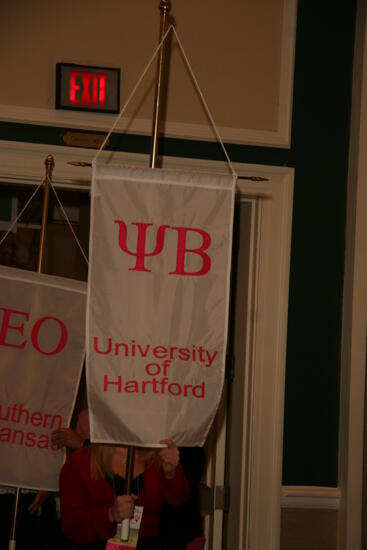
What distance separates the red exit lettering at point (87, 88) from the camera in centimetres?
343

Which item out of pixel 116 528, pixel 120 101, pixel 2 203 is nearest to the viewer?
pixel 116 528

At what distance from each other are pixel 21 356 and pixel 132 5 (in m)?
1.60

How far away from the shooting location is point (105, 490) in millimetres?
2881

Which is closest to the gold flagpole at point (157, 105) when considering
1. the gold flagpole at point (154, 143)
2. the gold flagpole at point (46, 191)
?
the gold flagpole at point (154, 143)

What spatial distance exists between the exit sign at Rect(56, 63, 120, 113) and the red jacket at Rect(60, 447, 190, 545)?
1454 millimetres

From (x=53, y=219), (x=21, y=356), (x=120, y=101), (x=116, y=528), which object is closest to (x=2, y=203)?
(x=53, y=219)

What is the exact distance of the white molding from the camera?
11.6ft

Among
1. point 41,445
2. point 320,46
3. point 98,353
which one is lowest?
point 41,445

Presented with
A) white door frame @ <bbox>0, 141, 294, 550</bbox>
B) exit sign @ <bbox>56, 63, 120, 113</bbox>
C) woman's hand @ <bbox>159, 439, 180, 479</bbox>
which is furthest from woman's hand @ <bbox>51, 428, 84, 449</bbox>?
exit sign @ <bbox>56, 63, 120, 113</bbox>

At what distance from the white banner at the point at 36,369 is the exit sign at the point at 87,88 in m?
0.80

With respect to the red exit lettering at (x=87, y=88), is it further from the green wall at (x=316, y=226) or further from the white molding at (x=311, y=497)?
the white molding at (x=311, y=497)

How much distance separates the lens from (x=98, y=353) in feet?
7.93

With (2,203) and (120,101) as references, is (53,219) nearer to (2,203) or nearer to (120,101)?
(2,203)

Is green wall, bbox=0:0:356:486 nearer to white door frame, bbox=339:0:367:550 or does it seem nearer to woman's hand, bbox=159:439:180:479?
white door frame, bbox=339:0:367:550
